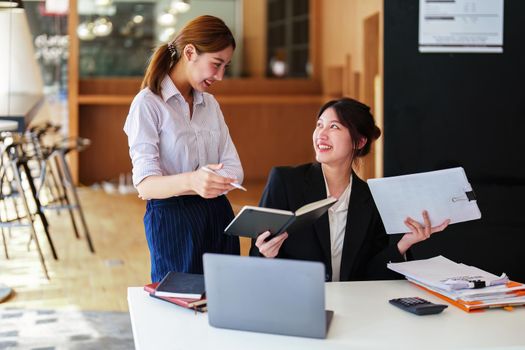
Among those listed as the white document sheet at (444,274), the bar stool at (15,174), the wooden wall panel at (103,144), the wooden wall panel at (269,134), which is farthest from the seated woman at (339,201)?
the wooden wall panel at (269,134)

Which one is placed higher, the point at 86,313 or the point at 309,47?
the point at 309,47

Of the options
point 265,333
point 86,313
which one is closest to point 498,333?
point 265,333

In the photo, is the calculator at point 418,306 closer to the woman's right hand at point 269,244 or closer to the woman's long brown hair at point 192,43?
the woman's right hand at point 269,244

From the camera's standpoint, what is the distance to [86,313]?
14.7 ft

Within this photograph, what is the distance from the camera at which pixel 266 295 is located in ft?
6.21

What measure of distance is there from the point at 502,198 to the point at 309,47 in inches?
239

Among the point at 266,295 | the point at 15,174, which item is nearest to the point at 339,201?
the point at 266,295

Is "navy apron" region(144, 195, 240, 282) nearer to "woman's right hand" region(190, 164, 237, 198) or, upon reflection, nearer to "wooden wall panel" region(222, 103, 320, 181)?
"woman's right hand" region(190, 164, 237, 198)

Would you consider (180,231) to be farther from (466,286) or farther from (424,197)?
(466,286)

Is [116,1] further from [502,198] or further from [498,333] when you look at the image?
[498,333]

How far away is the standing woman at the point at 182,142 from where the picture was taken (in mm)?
2602

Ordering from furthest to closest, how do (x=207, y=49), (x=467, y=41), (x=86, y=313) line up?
1. (x=86, y=313)
2. (x=467, y=41)
3. (x=207, y=49)

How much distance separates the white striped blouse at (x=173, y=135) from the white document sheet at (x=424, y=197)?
0.48 meters

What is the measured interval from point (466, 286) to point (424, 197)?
1.09 ft
